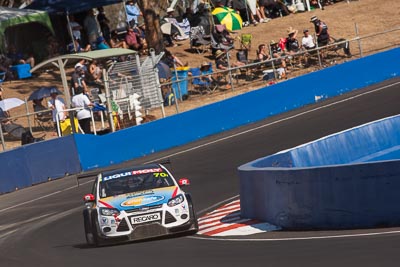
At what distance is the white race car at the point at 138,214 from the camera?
16.0 meters

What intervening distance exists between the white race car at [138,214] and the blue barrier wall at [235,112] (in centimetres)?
1159

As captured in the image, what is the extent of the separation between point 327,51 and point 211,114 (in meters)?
8.08

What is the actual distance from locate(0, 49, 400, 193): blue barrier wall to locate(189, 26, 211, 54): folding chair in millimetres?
8094

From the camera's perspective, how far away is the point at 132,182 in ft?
56.2

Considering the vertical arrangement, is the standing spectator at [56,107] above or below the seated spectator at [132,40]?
below

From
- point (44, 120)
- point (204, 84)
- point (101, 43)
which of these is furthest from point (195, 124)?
point (101, 43)

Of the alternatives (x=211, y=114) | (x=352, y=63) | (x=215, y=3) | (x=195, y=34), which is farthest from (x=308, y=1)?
(x=211, y=114)

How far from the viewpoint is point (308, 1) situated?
47062 mm

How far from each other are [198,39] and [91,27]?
4.16 meters

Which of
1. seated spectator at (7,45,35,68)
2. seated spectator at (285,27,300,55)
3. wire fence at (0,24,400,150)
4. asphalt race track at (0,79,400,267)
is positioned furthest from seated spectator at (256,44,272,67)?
seated spectator at (7,45,35,68)

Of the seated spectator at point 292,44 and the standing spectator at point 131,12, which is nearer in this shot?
the seated spectator at point 292,44

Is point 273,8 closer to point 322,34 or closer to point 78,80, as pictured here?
point 322,34

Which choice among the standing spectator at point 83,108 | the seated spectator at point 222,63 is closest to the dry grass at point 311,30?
the seated spectator at point 222,63

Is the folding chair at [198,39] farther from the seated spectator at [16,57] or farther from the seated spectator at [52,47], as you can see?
the seated spectator at [16,57]
